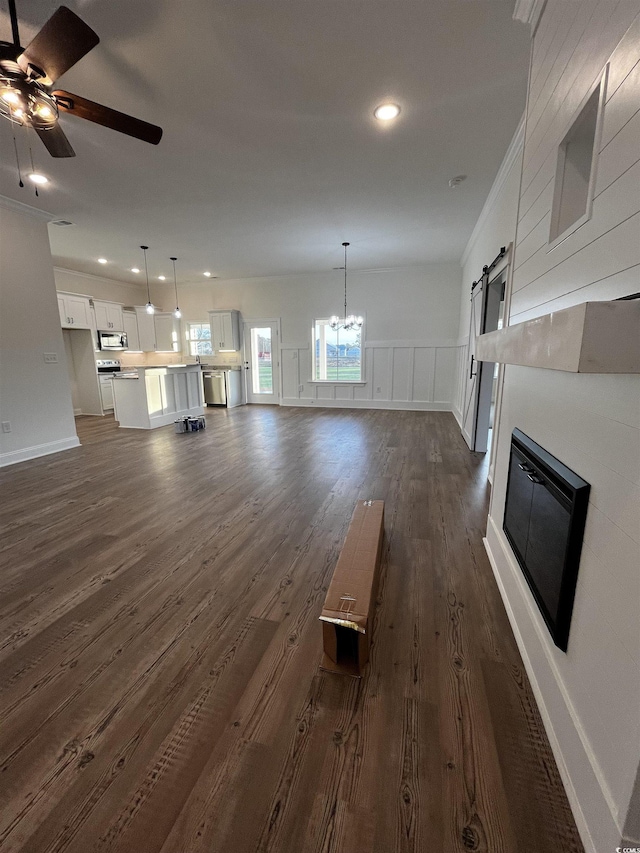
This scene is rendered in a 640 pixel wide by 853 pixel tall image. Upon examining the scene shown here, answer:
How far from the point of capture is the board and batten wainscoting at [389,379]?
7.44 meters

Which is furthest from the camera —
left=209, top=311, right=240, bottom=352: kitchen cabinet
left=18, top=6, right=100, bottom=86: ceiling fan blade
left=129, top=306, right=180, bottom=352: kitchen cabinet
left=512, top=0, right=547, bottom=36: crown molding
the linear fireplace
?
left=129, top=306, right=180, bottom=352: kitchen cabinet

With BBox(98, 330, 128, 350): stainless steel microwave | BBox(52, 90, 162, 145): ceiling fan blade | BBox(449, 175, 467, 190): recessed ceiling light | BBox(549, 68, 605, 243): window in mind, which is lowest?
BBox(98, 330, 128, 350): stainless steel microwave

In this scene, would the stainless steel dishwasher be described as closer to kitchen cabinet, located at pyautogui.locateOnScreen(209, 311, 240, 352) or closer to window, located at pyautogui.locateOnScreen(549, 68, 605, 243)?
kitchen cabinet, located at pyautogui.locateOnScreen(209, 311, 240, 352)

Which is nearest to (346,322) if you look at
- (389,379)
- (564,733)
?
(389,379)

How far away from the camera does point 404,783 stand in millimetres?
1035

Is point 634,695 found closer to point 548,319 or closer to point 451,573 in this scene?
point 548,319

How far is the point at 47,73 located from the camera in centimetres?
176

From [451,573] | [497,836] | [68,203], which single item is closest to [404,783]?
[497,836]

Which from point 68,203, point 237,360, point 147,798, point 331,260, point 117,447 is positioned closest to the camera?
point 147,798

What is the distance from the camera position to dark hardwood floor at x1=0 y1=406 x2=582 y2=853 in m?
0.95

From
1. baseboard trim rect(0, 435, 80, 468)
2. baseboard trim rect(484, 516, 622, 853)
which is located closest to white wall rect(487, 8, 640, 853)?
baseboard trim rect(484, 516, 622, 853)

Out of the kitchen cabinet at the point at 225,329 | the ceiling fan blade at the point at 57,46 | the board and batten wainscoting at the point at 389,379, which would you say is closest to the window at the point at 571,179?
the ceiling fan blade at the point at 57,46

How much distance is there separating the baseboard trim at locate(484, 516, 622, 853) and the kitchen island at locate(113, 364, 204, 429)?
5903 millimetres

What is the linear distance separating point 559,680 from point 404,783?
0.61 metres
